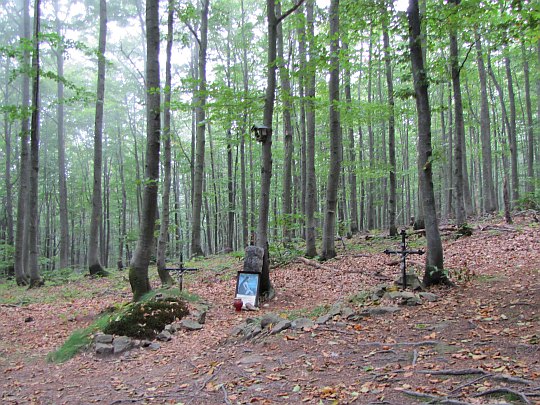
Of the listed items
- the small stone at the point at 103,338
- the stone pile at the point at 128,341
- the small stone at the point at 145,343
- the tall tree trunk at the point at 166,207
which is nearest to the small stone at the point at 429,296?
the stone pile at the point at 128,341

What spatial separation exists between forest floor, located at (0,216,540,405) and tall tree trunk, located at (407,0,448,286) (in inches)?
15.9

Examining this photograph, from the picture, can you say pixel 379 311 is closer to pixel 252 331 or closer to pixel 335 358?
pixel 335 358

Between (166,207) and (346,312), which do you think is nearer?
(346,312)

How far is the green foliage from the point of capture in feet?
21.3

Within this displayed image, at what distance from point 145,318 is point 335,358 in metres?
3.82

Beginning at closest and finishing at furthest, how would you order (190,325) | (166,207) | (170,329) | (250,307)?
(170,329) → (190,325) → (250,307) → (166,207)

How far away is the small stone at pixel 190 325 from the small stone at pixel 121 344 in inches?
39.4

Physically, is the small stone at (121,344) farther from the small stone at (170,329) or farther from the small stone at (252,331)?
the small stone at (252,331)

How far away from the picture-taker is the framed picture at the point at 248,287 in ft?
26.0

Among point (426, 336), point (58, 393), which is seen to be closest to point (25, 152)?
point (58, 393)

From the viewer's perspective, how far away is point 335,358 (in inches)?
171

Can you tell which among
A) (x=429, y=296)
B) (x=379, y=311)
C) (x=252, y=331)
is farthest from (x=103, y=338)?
(x=429, y=296)

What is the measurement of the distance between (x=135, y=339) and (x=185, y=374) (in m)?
1.91

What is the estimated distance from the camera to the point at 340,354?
4.43 metres
